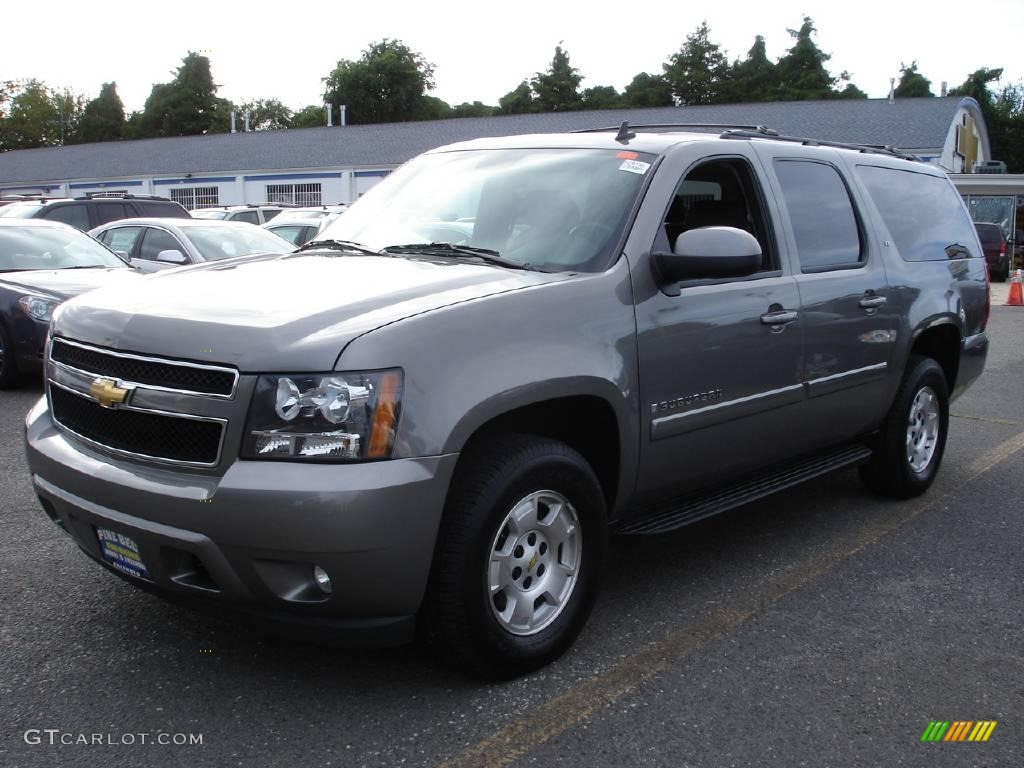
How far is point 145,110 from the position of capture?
94000 mm

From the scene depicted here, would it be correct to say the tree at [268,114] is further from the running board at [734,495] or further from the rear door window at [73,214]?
the running board at [734,495]

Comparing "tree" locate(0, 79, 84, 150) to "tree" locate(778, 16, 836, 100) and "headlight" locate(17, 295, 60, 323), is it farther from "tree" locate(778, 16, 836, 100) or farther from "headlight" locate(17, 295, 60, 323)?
"headlight" locate(17, 295, 60, 323)

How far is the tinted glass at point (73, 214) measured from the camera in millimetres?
14453

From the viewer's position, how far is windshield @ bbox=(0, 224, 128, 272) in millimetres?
9289

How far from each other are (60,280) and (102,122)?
323 feet

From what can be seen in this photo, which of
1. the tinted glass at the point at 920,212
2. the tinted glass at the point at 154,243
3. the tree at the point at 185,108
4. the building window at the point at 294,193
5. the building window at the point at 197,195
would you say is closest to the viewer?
the tinted glass at the point at 920,212

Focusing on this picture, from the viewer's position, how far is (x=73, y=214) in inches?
572

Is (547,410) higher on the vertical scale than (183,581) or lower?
higher

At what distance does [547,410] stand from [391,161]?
39728mm

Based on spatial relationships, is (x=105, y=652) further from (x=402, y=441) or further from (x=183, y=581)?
(x=402, y=441)

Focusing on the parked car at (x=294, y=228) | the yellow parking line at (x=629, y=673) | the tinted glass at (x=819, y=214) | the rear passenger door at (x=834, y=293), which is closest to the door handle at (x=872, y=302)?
the rear passenger door at (x=834, y=293)

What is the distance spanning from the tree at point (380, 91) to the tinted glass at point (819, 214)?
83.6 m

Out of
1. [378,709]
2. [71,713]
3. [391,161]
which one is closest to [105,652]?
[71,713]

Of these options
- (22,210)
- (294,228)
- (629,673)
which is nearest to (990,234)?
(294,228)
